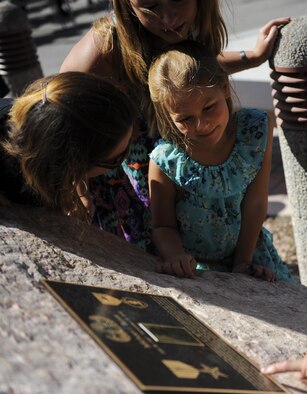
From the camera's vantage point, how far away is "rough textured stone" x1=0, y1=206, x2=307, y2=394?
1.67 metres

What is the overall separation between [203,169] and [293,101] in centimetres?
73

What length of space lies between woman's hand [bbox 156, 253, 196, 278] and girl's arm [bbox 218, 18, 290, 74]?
882 mm

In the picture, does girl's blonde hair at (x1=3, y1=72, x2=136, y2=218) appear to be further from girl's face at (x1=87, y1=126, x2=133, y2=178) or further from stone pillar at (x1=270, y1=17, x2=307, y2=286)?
stone pillar at (x1=270, y1=17, x2=307, y2=286)

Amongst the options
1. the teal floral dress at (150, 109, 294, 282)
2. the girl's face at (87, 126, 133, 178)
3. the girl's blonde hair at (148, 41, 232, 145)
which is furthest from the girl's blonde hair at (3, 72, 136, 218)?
the teal floral dress at (150, 109, 294, 282)

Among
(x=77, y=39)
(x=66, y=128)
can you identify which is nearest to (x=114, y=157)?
(x=66, y=128)

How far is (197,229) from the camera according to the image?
2.83 metres

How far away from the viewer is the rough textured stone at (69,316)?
5.49ft

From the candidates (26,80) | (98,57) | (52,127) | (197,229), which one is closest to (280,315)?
(197,229)

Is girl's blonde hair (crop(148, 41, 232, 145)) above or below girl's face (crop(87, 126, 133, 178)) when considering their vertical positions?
above

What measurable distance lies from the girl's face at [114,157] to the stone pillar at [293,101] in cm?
101

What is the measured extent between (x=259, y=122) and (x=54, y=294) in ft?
3.55

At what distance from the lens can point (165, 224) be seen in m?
2.79

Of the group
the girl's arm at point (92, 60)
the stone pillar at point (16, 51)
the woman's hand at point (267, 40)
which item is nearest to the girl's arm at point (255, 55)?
the woman's hand at point (267, 40)

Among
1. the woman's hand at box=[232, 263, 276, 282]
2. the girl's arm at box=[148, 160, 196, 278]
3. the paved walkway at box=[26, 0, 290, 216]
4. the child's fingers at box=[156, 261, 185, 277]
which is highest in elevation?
the girl's arm at box=[148, 160, 196, 278]
